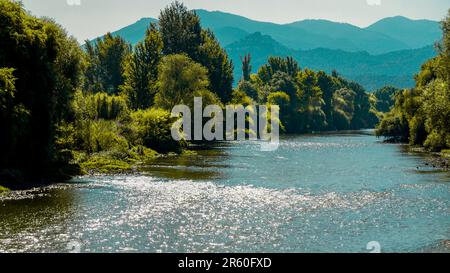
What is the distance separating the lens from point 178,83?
107938 mm

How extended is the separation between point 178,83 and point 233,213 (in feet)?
245

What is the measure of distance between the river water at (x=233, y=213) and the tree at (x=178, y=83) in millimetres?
49030

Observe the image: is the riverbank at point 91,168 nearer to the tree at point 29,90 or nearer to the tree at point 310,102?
the tree at point 29,90

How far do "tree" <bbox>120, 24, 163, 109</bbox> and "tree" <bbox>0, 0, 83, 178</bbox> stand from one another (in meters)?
56.7

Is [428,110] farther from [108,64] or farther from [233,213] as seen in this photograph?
[108,64]

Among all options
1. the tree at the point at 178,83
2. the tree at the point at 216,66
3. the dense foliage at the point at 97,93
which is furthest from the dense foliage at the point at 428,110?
the tree at the point at 178,83

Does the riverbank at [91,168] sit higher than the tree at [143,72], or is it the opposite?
the tree at [143,72]

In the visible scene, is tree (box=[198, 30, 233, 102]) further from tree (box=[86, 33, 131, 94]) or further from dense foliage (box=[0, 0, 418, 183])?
tree (box=[86, 33, 131, 94])

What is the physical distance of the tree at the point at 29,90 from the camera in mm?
44500

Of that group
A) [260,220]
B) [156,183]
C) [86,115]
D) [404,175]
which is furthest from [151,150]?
[260,220]

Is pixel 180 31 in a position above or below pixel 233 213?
above

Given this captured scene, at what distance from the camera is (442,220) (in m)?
33.2

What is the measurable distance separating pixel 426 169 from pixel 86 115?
1551 inches

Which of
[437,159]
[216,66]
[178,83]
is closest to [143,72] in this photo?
[178,83]
